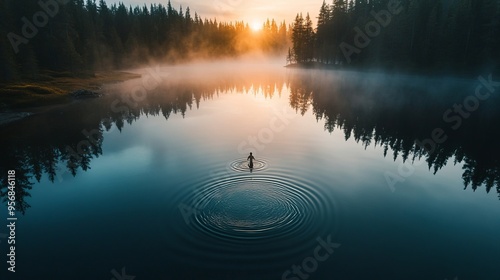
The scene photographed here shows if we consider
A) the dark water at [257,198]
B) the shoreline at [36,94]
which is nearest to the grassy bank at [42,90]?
the shoreline at [36,94]

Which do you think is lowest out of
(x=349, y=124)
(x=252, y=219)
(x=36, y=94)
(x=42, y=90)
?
(x=252, y=219)

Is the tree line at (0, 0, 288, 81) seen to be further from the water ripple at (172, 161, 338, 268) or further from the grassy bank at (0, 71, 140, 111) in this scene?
the water ripple at (172, 161, 338, 268)

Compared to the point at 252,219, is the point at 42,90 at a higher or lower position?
higher

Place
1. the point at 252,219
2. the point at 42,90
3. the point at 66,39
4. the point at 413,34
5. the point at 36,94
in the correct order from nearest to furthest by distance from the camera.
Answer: the point at 252,219
the point at 36,94
the point at 42,90
the point at 66,39
the point at 413,34

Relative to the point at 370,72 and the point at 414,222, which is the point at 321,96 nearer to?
the point at 370,72

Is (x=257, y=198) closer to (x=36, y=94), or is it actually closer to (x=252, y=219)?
(x=252, y=219)

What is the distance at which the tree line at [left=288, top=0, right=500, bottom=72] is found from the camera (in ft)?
282

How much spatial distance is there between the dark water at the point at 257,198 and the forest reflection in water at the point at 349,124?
367mm

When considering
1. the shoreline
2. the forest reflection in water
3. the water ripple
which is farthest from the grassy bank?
the water ripple

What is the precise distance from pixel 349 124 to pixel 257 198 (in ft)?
104

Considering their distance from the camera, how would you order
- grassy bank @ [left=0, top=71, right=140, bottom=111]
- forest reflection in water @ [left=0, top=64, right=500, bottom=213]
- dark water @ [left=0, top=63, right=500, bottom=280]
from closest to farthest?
dark water @ [left=0, top=63, right=500, bottom=280], forest reflection in water @ [left=0, top=64, right=500, bottom=213], grassy bank @ [left=0, top=71, right=140, bottom=111]

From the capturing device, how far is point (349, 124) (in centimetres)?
4916

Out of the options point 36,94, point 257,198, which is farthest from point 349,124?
point 36,94

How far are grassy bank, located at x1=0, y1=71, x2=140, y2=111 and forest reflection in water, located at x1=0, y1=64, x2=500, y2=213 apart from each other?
568 centimetres
